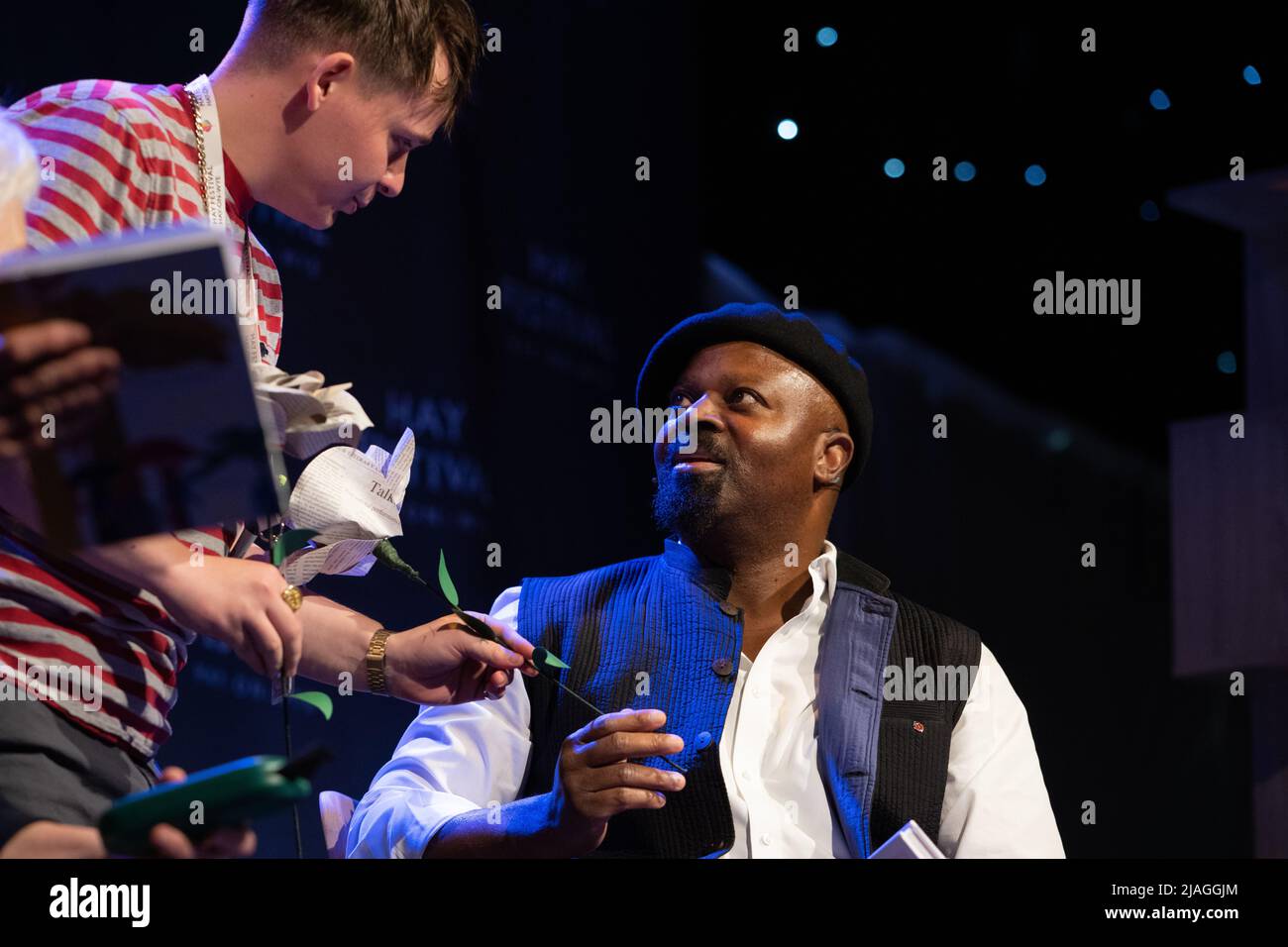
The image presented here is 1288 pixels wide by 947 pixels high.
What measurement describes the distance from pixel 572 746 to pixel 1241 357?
2.94 m

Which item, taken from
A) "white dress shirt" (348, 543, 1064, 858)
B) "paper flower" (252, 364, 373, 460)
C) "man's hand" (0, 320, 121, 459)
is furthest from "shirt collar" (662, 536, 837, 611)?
"man's hand" (0, 320, 121, 459)

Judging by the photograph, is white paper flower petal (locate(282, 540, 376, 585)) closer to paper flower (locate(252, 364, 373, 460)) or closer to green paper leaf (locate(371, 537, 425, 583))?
green paper leaf (locate(371, 537, 425, 583))

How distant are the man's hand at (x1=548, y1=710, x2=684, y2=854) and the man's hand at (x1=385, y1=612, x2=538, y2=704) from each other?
0.13m

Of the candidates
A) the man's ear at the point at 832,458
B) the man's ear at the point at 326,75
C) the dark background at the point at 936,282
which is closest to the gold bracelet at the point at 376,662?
the man's ear at the point at 326,75

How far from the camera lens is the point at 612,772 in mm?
1831

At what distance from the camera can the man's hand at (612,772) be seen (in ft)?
5.94

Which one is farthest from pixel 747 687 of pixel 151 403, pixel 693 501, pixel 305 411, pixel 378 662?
pixel 151 403

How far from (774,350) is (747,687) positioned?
64 cm

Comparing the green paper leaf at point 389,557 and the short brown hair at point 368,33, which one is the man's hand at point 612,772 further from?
the short brown hair at point 368,33

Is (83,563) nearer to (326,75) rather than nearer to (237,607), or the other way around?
(237,607)
